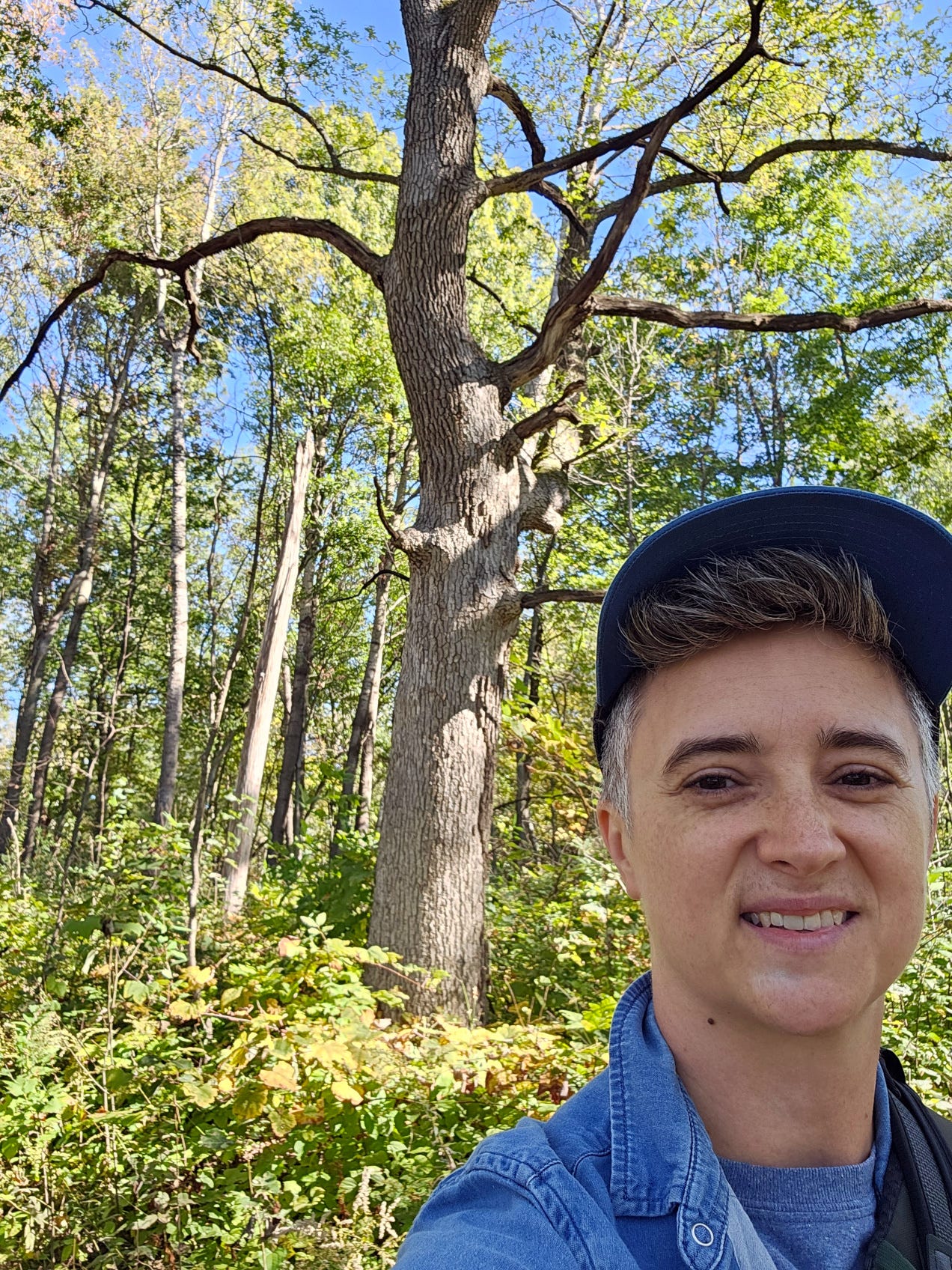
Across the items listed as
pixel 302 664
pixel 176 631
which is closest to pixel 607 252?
pixel 176 631

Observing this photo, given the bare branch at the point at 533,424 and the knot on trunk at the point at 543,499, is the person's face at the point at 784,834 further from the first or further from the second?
the knot on trunk at the point at 543,499

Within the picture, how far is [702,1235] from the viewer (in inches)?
34.1

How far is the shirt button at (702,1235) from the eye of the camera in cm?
86

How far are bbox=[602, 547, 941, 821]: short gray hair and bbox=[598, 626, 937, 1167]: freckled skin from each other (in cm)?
4

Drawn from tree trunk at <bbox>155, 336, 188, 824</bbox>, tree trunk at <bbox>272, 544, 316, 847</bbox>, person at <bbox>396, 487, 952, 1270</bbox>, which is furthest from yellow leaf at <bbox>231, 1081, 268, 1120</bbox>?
tree trunk at <bbox>272, 544, 316, 847</bbox>

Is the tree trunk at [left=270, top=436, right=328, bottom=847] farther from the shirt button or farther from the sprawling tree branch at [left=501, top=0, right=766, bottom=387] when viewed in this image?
the shirt button

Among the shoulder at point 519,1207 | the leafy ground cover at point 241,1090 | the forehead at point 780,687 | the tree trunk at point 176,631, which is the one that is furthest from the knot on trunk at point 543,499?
the tree trunk at point 176,631

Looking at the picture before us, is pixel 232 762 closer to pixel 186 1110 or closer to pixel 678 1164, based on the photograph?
pixel 186 1110

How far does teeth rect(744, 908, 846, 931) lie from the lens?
101 centimetres

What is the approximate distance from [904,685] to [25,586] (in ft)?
92.8

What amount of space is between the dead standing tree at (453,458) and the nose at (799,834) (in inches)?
152

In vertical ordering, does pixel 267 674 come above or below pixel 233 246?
below

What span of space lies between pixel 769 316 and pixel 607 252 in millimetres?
1557

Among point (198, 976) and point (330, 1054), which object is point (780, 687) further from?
point (198, 976)
